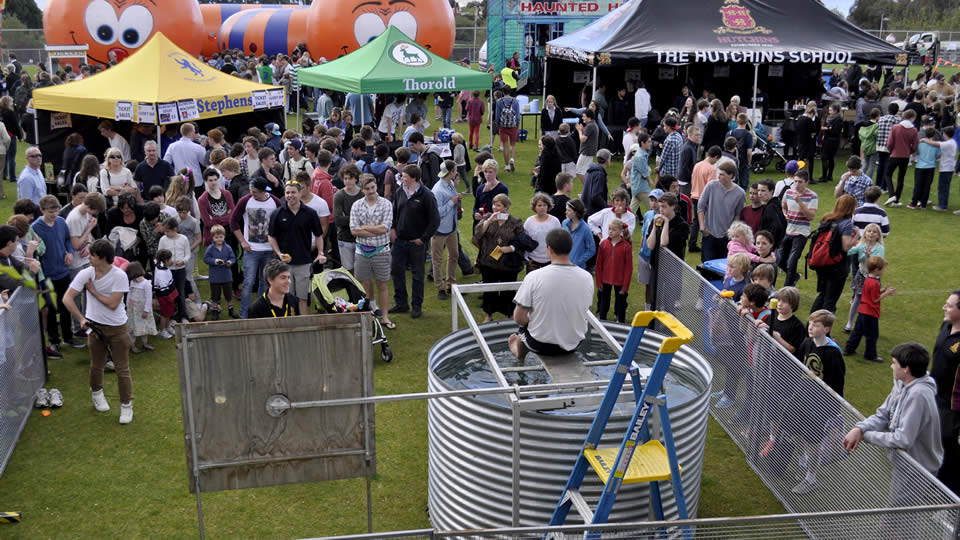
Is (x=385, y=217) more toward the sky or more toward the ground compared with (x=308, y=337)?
more toward the ground

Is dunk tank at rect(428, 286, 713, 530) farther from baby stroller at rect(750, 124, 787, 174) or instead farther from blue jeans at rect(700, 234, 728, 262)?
baby stroller at rect(750, 124, 787, 174)

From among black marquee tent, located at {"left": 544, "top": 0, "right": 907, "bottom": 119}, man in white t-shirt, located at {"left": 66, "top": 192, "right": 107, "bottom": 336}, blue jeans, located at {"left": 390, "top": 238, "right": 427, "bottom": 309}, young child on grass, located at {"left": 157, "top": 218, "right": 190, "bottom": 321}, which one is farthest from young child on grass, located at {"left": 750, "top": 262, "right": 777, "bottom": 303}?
black marquee tent, located at {"left": 544, "top": 0, "right": 907, "bottom": 119}

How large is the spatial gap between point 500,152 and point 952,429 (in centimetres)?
1519

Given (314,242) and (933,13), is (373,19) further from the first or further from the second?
(933,13)

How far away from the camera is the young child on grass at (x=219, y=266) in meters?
9.80

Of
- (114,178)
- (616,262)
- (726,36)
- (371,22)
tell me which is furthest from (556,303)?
(371,22)

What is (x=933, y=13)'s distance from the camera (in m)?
73.2

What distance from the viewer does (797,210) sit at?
10.8 metres

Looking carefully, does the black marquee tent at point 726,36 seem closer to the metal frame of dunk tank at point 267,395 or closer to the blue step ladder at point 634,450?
the blue step ladder at point 634,450

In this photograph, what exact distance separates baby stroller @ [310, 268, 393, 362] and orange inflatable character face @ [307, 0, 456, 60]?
1844 cm

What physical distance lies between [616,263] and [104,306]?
16.5ft

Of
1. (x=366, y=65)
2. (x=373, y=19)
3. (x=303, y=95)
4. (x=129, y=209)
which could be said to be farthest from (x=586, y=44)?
(x=129, y=209)

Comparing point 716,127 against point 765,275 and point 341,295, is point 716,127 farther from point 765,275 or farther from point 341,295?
point 341,295

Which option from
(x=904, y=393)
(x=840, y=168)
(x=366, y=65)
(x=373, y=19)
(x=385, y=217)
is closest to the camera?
(x=904, y=393)
